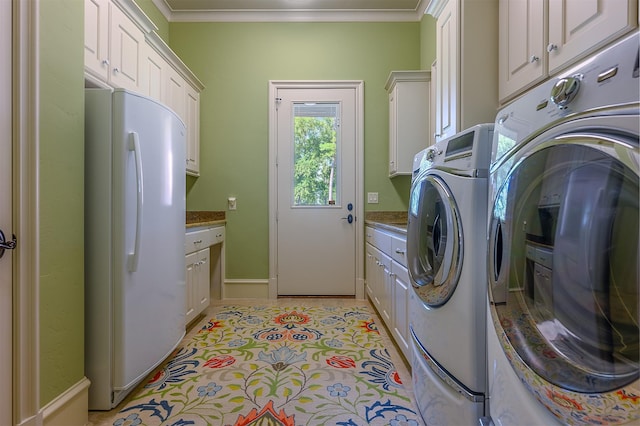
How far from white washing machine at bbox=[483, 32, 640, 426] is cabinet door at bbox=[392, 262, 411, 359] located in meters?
0.94

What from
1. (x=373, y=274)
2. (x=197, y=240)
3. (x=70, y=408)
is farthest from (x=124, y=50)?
(x=373, y=274)

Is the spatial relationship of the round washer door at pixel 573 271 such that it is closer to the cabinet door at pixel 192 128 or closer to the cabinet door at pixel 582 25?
the cabinet door at pixel 582 25

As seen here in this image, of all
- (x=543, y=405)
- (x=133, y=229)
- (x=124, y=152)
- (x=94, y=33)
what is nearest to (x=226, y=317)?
(x=133, y=229)

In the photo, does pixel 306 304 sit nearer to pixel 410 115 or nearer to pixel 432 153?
pixel 410 115

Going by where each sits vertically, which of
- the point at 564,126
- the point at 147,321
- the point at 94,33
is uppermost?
the point at 94,33

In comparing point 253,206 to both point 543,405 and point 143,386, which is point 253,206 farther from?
point 543,405

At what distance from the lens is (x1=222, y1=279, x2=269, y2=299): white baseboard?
3.40 metres

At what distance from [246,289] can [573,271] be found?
3160 mm

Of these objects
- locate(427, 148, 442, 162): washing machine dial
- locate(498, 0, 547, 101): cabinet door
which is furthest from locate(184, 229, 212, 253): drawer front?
locate(498, 0, 547, 101): cabinet door

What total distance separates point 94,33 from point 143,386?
203cm

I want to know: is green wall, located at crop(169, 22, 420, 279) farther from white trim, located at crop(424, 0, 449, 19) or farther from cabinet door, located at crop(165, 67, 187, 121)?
white trim, located at crop(424, 0, 449, 19)

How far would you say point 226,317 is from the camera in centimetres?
283

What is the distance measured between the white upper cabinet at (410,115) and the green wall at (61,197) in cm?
246

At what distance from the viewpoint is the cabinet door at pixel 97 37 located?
1.74 metres
